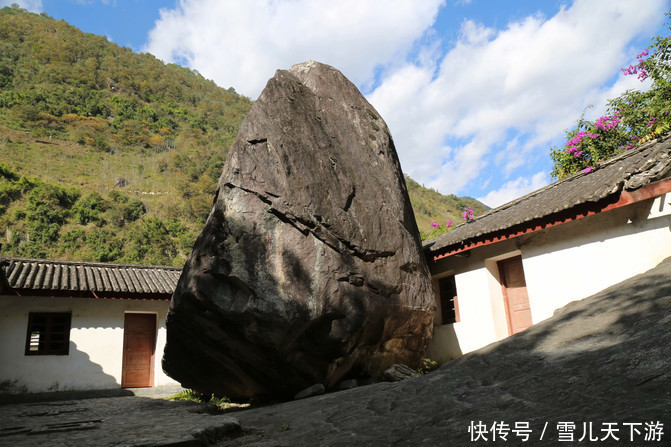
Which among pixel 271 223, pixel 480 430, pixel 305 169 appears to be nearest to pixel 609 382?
pixel 480 430

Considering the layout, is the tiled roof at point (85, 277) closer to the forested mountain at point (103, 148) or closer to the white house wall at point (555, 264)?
the white house wall at point (555, 264)

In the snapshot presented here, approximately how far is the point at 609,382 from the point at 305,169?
5066 millimetres

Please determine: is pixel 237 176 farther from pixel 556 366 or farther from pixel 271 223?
pixel 556 366

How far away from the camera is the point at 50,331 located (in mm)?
13203

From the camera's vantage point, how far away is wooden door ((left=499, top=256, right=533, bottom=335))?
369 inches

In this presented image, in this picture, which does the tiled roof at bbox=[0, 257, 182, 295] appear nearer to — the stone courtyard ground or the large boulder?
the large boulder

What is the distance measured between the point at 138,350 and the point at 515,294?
11107 mm

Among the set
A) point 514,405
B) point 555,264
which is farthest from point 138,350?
point 514,405

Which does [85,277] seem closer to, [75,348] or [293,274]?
[75,348]

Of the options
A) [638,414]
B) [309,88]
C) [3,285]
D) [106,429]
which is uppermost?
[309,88]

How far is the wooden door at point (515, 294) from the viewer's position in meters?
9.38

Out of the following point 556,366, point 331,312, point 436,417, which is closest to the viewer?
point 436,417

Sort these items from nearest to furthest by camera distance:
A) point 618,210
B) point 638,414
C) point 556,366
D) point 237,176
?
point 638,414 → point 556,366 → point 237,176 → point 618,210

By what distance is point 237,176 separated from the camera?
668cm
